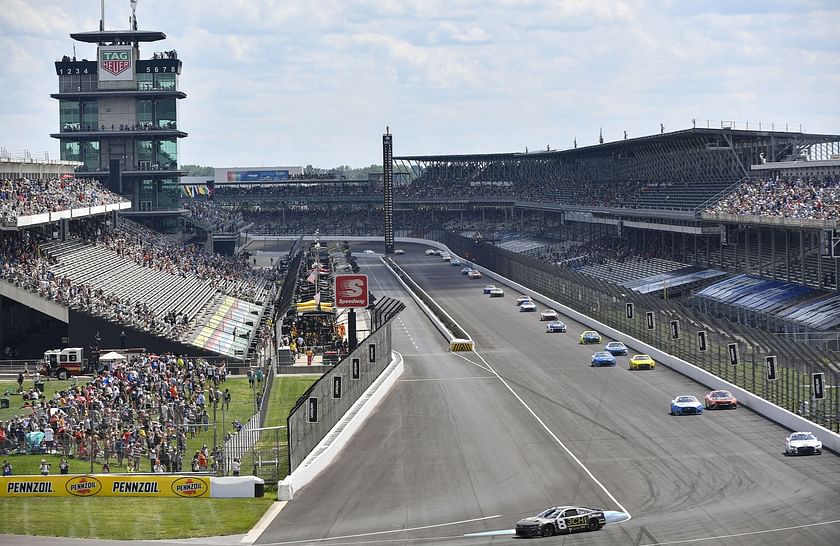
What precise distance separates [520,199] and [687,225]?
79996 mm

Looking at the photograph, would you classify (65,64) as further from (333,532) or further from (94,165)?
(333,532)

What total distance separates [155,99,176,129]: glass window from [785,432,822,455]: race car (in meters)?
73.5

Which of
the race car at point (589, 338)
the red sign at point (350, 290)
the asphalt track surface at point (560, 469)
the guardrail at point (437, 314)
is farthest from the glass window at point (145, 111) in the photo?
the red sign at point (350, 290)

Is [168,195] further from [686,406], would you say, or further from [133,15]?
[686,406]

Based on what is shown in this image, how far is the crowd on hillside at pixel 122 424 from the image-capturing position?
40031 millimetres

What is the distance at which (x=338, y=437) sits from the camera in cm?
4516

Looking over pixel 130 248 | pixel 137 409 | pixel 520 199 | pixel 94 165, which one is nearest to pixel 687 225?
pixel 130 248

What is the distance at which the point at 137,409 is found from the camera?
45688 mm

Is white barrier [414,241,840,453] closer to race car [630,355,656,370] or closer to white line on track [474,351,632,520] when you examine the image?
race car [630,355,656,370]

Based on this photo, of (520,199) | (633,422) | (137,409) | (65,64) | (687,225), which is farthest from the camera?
(520,199)

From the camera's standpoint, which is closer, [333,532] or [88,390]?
[333,532]

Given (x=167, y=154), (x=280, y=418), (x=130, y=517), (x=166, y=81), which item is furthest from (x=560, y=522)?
(x=167, y=154)

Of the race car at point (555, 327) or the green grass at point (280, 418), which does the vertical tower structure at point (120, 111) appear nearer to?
the race car at point (555, 327)

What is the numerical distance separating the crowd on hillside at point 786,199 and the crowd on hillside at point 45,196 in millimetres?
42447
